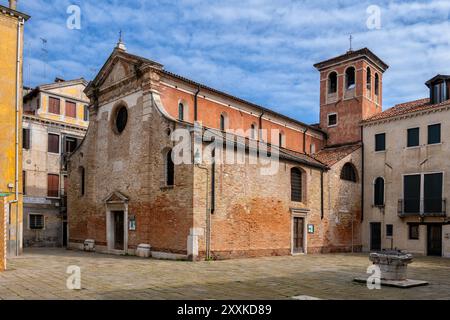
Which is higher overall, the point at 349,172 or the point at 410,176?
the point at 349,172

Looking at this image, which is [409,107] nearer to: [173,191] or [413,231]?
[413,231]

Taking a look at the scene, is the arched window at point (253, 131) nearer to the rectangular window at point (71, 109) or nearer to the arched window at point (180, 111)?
the arched window at point (180, 111)

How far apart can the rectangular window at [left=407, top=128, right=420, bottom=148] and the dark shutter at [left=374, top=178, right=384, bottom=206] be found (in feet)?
9.39

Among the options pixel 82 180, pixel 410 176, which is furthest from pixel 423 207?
pixel 82 180

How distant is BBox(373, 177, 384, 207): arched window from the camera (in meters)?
26.5

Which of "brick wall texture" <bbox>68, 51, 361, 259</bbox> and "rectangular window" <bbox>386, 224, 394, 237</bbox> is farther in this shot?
"rectangular window" <bbox>386, 224, 394, 237</bbox>

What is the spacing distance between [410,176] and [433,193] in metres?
1.63

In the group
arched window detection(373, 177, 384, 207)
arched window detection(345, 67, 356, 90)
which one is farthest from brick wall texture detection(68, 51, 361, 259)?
arched window detection(345, 67, 356, 90)

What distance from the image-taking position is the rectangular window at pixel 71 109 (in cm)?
2991

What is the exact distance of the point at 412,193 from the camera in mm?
24938

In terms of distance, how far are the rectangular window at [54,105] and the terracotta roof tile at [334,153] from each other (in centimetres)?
1793

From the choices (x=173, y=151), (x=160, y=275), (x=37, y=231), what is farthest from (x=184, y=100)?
(x=37, y=231)

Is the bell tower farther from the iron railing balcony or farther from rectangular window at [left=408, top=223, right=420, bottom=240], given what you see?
rectangular window at [left=408, top=223, right=420, bottom=240]
